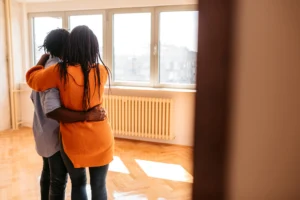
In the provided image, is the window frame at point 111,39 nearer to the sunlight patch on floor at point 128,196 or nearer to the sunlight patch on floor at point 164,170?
the sunlight patch on floor at point 164,170

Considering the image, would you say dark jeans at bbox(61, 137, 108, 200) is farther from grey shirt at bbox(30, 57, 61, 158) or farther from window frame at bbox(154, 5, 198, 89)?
window frame at bbox(154, 5, 198, 89)

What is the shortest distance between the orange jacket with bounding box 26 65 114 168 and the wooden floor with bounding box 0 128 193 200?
47.5 inches

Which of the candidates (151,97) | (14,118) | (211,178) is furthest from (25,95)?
(211,178)

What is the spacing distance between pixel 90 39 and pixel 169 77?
9.87ft

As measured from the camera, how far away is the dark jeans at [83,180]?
1521mm

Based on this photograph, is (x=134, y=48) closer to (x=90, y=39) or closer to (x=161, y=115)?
(x=161, y=115)

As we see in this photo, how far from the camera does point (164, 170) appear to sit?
3.31m

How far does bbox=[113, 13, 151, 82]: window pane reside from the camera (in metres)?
4.45

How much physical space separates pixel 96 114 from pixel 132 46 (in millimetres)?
3189

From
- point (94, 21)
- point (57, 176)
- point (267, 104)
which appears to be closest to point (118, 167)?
point (57, 176)

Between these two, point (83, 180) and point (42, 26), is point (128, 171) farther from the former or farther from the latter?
point (42, 26)

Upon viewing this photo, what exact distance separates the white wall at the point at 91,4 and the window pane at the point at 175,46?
0.58 feet

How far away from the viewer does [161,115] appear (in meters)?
4.17

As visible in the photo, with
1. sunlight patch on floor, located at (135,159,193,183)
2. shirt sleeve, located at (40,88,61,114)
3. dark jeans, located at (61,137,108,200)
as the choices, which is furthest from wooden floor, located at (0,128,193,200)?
shirt sleeve, located at (40,88,61,114)
